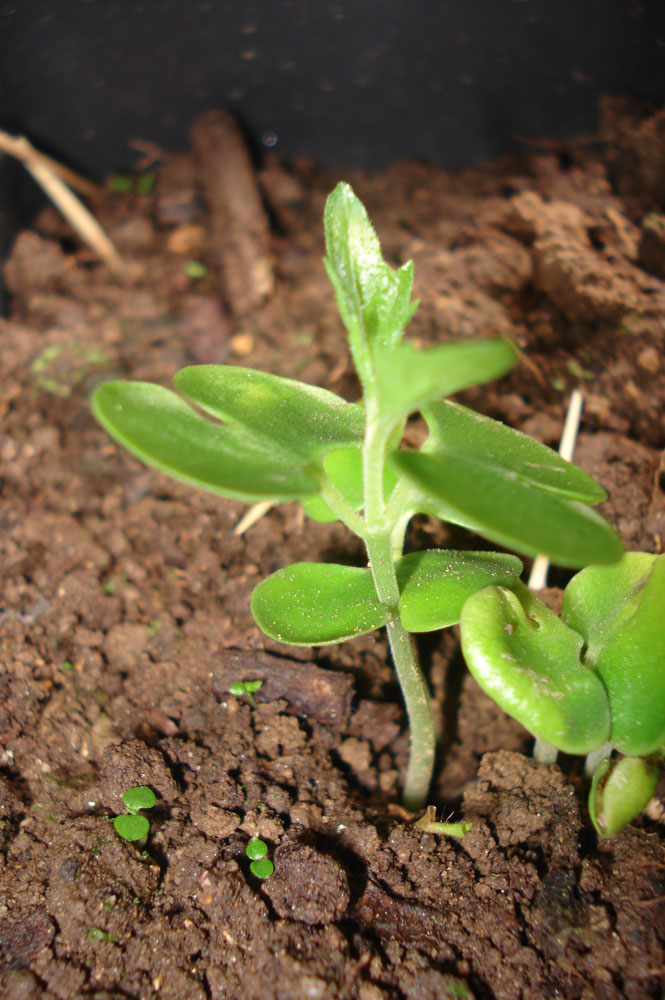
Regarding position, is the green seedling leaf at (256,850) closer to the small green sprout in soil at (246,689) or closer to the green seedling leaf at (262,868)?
the green seedling leaf at (262,868)

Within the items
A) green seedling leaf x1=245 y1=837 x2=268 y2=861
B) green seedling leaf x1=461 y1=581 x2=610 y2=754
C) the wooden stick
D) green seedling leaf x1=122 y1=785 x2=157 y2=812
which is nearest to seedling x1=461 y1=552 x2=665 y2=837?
green seedling leaf x1=461 y1=581 x2=610 y2=754

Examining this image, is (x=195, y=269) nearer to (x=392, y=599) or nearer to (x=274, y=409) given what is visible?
(x=274, y=409)

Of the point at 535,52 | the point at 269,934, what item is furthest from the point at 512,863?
the point at 535,52

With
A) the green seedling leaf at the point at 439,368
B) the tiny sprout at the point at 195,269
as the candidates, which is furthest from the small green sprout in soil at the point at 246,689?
the tiny sprout at the point at 195,269

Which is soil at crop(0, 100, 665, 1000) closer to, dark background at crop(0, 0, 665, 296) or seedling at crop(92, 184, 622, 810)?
dark background at crop(0, 0, 665, 296)

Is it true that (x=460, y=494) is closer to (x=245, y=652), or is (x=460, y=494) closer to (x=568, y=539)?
(x=568, y=539)

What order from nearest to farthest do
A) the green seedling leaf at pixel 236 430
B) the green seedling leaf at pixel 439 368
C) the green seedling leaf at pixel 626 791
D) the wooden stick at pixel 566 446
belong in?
the green seedling leaf at pixel 439 368, the green seedling leaf at pixel 236 430, the green seedling leaf at pixel 626 791, the wooden stick at pixel 566 446

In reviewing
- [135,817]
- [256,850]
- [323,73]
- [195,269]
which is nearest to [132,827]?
[135,817]
